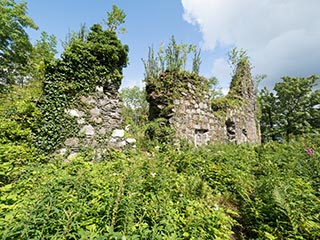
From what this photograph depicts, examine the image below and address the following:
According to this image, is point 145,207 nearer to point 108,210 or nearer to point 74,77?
point 108,210

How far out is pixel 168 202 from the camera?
7.86 feet

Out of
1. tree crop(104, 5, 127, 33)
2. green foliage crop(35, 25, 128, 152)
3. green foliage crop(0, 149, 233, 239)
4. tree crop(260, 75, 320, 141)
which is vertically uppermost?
tree crop(260, 75, 320, 141)

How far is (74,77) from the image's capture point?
4.52 metres

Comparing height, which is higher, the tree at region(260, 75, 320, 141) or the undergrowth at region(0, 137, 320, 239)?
→ the tree at region(260, 75, 320, 141)

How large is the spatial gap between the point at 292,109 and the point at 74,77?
31.3 m

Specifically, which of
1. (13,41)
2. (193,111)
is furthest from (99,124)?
(13,41)

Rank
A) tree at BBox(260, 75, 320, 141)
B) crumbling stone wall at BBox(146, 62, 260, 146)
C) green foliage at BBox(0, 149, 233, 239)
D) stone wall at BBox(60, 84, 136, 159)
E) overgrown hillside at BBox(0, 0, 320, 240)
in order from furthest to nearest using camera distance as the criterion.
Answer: tree at BBox(260, 75, 320, 141) → crumbling stone wall at BBox(146, 62, 260, 146) → stone wall at BBox(60, 84, 136, 159) → overgrown hillside at BBox(0, 0, 320, 240) → green foliage at BBox(0, 149, 233, 239)

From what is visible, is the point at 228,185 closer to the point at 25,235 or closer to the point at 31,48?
the point at 25,235

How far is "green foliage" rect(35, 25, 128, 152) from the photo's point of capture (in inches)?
160

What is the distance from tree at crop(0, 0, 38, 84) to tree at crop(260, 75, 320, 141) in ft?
92.0

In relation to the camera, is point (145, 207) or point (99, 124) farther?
point (99, 124)

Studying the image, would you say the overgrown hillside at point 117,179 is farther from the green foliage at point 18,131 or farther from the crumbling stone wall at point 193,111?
the crumbling stone wall at point 193,111

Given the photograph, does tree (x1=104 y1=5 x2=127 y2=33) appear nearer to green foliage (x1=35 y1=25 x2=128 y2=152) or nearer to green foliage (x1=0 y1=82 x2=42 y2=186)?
green foliage (x1=35 y1=25 x2=128 y2=152)

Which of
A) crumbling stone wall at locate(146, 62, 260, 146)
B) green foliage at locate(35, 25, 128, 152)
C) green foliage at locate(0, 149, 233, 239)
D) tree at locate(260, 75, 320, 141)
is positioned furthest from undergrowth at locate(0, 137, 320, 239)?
tree at locate(260, 75, 320, 141)
